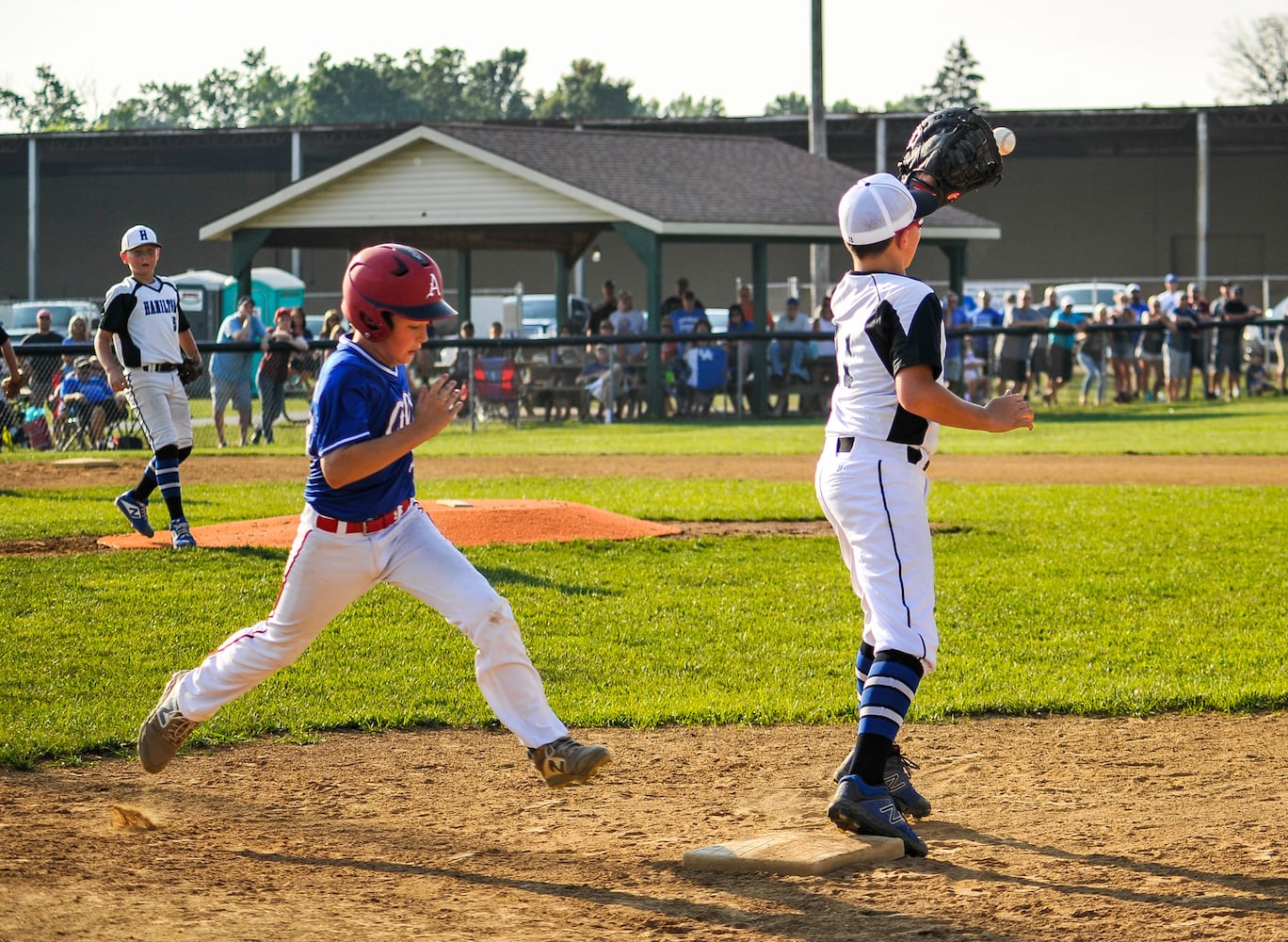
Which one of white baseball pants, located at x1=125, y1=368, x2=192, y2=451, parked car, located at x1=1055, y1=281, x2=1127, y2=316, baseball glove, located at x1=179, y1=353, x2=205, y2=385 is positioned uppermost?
parked car, located at x1=1055, y1=281, x2=1127, y2=316

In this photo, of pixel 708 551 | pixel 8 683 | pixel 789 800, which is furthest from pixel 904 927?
pixel 708 551

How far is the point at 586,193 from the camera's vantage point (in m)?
25.6

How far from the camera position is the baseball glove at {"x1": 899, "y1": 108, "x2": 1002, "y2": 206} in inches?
195

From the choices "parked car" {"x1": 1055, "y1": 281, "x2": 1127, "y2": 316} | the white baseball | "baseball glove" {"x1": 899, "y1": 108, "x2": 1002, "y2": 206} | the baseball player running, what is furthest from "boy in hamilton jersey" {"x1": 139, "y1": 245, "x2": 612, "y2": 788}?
"parked car" {"x1": 1055, "y1": 281, "x2": 1127, "y2": 316}

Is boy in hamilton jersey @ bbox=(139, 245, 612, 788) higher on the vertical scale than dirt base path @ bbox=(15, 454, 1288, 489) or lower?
higher

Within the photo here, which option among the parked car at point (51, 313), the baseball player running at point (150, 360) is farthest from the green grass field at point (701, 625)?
the parked car at point (51, 313)

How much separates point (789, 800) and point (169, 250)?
49.5 meters

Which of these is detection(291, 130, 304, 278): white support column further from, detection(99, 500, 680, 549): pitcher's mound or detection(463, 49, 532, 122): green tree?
detection(463, 49, 532, 122): green tree

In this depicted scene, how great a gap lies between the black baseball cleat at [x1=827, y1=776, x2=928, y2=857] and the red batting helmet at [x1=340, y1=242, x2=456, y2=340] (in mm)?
1807

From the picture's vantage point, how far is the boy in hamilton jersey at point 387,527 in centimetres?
→ 452

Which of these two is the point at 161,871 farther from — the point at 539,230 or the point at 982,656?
the point at 539,230

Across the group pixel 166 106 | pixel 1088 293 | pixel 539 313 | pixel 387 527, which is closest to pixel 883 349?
pixel 387 527

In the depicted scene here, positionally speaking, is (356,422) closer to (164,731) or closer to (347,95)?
(164,731)

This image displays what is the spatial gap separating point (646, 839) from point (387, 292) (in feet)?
5.87
